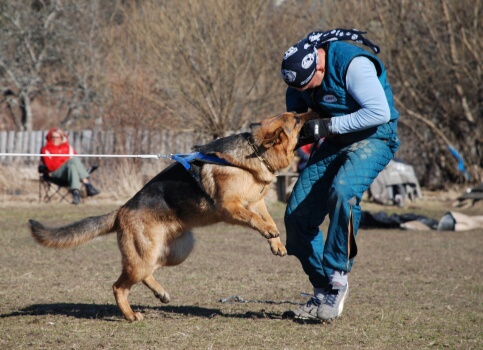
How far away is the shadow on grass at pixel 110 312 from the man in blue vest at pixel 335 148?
1.47ft

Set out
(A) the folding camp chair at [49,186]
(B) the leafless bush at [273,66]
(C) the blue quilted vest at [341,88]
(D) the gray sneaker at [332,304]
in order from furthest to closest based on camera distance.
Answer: (B) the leafless bush at [273,66]
(A) the folding camp chair at [49,186]
(D) the gray sneaker at [332,304]
(C) the blue quilted vest at [341,88]

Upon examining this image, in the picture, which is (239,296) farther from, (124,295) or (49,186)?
(49,186)

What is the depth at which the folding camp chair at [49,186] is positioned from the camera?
13.9m

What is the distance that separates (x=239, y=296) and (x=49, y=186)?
9.37m

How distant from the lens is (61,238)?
16.7ft

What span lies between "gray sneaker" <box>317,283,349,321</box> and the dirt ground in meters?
0.09

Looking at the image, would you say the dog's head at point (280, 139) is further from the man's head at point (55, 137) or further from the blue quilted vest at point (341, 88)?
the man's head at point (55, 137)

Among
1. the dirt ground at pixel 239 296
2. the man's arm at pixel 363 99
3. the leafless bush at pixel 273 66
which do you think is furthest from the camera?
the leafless bush at pixel 273 66

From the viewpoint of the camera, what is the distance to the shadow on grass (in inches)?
197

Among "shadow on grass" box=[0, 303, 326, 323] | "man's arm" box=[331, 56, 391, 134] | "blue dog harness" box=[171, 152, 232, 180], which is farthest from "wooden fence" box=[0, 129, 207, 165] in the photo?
"man's arm" box=[331, 56, 391, 134]

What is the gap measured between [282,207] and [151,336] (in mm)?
10063

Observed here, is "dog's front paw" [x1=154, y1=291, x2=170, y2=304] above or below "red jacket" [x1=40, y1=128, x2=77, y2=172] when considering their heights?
below

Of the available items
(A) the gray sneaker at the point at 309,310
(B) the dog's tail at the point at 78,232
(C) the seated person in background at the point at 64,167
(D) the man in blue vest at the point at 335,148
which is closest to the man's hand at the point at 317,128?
(D) the man in blue vest at the point at 335,148

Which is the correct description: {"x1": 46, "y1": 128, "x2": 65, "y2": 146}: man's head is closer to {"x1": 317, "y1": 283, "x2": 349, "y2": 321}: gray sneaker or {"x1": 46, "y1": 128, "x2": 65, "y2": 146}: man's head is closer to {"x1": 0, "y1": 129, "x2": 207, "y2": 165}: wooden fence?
{"x1": 0, "y1": 129, "x2": 207, "y2": 165}: wooden fence
